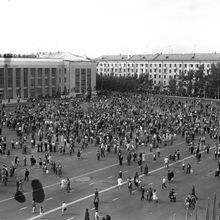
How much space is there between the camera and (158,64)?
134625mm

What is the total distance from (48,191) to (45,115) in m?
32.6

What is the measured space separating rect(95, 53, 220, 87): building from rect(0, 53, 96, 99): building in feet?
86.8

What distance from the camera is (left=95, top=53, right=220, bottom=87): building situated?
12744cm

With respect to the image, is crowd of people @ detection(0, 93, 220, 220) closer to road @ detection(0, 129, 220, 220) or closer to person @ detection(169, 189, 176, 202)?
person @ detection(169, 189, 176, 202)

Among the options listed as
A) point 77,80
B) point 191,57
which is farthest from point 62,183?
point 191,57

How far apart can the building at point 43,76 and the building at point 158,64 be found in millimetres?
26457

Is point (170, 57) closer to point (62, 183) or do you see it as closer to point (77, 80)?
point (77, 80)

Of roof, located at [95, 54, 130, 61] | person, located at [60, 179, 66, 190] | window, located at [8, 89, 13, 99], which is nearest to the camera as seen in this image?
person, located at [60, 179, 66, 190]

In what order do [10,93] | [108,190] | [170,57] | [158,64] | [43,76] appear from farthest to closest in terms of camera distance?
[158,64] < [170,57] < [43,76] < [10,93] < [108,190]

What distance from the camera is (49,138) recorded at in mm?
43094

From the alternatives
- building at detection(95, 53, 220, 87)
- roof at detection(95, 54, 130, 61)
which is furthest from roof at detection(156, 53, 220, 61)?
roof at detection(95, 54, 130, 61)

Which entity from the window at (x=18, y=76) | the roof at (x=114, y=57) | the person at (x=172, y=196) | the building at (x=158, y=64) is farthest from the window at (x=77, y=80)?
the person at (x=172, y=196)

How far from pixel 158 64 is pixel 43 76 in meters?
47.6

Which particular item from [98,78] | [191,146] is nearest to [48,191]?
[191,146]
